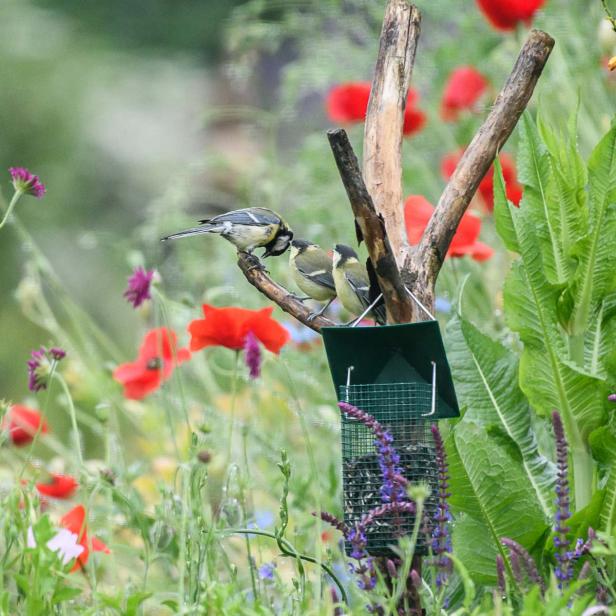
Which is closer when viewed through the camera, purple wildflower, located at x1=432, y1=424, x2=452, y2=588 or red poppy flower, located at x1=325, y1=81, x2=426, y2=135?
purple wildflower, located at x1=432, y1=424, x2=452, y2=588

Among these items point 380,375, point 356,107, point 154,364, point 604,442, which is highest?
point 356,107

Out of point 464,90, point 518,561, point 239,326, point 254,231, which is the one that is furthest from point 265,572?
point 464,90

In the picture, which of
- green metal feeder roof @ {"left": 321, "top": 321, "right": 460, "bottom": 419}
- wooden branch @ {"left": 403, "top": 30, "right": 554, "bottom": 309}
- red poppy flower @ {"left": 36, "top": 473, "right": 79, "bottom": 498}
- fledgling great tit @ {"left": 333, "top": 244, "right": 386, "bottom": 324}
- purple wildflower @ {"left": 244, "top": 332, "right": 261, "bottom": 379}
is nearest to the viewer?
green metal feeder roof @ {"left": 321, "top": 321, "right": 460, "bottom": 419}

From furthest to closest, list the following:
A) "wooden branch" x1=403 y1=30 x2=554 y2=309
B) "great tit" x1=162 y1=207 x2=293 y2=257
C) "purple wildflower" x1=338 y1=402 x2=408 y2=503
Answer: "great tit" x1=162 y1=207 x2=293 y2=257 → "wooden branch" x1=403 y1=30 x2=554 y2=309 → "purple wildflower" x1=338 y1=402 x2=408 y2=503

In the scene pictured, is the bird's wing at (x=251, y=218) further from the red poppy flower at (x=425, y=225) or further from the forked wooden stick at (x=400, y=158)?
the forked wooden stick at (x=400, y=158)

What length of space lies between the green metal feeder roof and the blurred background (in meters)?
1.61

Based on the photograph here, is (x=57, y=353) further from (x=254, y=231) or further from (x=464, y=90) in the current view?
(x=464, y=90)

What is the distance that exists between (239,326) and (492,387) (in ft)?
1.71

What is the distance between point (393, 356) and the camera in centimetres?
190

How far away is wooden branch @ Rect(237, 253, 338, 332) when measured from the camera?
81.0 inches

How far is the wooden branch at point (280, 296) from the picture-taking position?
2.06 meters

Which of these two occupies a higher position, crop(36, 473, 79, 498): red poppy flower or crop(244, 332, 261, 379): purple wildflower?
crop(244, 332, 261, 379): purple wildflower

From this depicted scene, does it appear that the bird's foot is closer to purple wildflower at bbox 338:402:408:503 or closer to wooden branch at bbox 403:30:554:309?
wooden branch at bbox 403:30:554:309

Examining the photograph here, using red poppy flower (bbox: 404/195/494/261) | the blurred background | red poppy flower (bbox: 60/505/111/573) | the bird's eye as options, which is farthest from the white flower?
the blurred background
